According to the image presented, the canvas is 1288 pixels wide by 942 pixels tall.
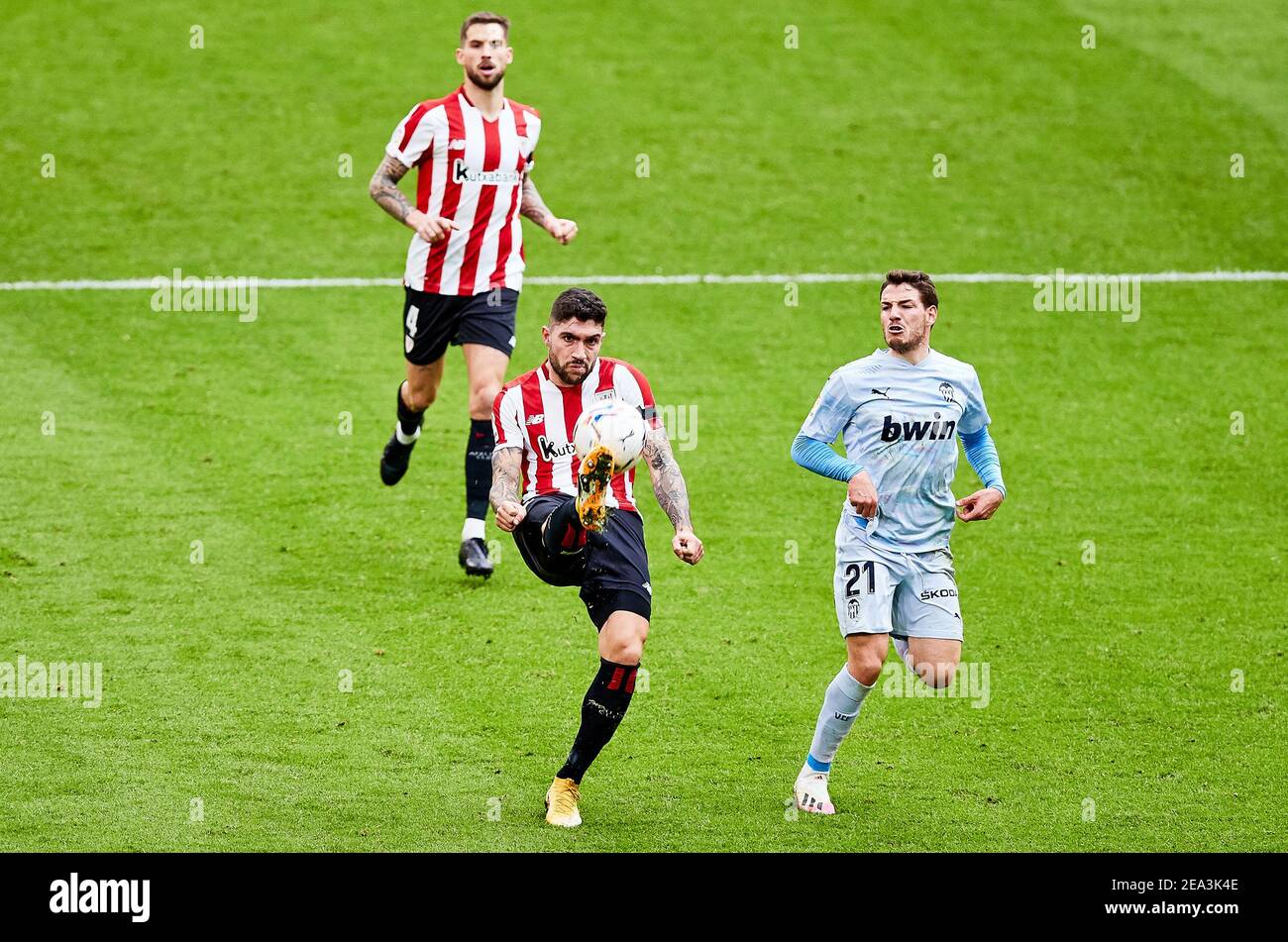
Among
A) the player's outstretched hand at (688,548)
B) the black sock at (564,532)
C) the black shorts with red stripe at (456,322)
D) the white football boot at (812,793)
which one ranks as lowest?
the white football boot at (812,793)

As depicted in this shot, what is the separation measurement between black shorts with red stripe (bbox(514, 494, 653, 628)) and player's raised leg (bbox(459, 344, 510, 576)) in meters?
2.79

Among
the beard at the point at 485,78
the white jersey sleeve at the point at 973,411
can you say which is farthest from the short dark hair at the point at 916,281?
the beard at the point at 485,78

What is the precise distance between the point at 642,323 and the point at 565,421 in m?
6.99

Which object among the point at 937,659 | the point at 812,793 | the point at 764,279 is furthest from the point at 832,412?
the point at 764,279

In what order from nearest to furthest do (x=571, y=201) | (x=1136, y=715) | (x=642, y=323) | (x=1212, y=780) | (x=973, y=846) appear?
(x=973, y=846)
(x=1212, y=780)
(x=1136, y=715)
(x=642, y=323)
(x=571, y=201)

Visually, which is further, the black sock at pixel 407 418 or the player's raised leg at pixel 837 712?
the black sock at pixel 407 418

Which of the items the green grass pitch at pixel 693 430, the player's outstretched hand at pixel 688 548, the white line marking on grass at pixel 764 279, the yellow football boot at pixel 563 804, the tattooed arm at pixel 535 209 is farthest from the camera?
the white line marking on grass at pixel 764 279

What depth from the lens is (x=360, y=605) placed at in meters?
9.71

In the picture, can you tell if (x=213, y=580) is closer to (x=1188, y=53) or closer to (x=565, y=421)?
(x=565, y=421)

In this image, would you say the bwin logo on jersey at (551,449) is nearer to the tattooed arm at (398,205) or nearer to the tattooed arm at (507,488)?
the tattooed arm at (507,488)

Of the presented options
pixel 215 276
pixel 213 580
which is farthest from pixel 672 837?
pixel 215 276

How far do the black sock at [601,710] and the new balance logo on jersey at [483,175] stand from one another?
Result: 13.6 ft

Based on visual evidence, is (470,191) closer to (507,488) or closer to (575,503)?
(507,488)

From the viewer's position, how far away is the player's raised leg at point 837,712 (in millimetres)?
7191
